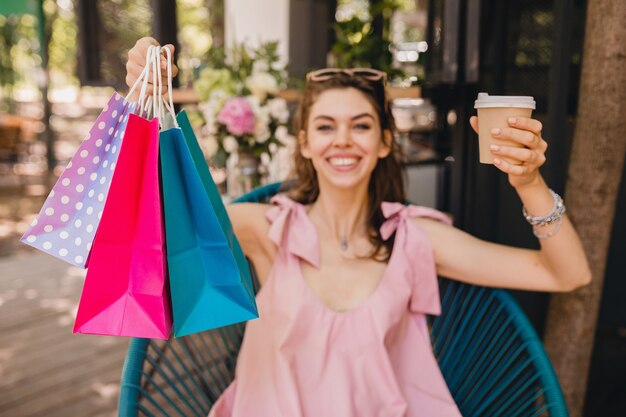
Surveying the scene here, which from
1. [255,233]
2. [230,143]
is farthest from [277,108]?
[255,233]

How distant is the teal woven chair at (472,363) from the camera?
124cm

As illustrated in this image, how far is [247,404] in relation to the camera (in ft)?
4.46

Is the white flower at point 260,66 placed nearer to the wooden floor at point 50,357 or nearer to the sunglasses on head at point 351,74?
the sunglasses on head at point 351,74

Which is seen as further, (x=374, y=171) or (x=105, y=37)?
(x=105, y=37)

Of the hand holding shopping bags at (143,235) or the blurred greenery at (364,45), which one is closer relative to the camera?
the hand holding shopping bags at (143,235)

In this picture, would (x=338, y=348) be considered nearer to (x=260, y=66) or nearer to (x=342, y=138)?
(x=342, y=138)

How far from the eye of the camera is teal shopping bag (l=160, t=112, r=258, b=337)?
0.98 metres

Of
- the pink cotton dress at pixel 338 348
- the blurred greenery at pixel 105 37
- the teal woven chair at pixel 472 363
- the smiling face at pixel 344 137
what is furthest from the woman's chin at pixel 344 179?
the blurred greenery at pixel 105 37

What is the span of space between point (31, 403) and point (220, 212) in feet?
5.61

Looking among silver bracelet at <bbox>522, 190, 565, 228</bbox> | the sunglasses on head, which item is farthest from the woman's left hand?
the sunglasses on head

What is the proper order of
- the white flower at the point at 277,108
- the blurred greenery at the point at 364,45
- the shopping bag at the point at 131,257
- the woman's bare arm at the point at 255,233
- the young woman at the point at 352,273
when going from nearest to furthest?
the shopping bag at the point at 131,257 < the young woman at the point at 352,273 < the woman's bare arm at the point at 255,233 < the blurred greenery at the point at 364,45 < the white flower at the point at 277,108

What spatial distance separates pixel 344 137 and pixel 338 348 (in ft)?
1.67

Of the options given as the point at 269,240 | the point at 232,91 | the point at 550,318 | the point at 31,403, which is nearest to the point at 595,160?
the point at 550,318

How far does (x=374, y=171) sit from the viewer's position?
167cm
